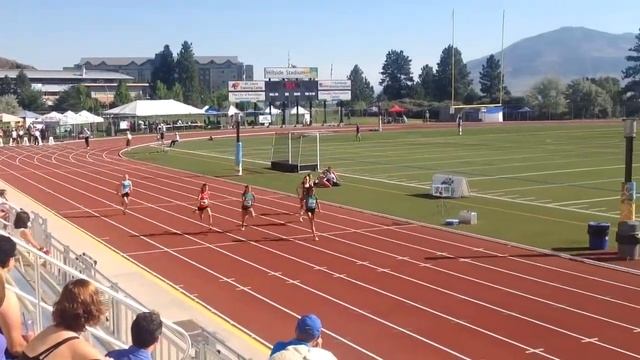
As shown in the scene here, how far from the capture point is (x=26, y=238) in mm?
11195

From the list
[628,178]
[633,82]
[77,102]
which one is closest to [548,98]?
[633,82]

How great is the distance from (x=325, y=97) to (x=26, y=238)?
82813 mm

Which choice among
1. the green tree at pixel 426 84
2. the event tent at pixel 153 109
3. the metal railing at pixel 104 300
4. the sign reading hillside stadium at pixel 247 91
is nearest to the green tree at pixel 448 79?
the green tree at pixel 426 84

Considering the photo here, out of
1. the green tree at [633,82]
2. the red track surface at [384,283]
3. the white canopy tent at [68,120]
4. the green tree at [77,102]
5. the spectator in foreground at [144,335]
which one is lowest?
the red track surface at [384,283]

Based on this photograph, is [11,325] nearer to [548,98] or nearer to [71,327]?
[71,327]

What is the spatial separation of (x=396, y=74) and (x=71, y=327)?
546 ft

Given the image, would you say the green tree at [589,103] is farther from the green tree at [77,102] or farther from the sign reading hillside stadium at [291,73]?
the green tree at [77,102]

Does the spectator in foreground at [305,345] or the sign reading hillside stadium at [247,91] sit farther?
the sign reading hillside stadium at [247,91]

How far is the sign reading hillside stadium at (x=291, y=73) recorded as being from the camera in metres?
91.1

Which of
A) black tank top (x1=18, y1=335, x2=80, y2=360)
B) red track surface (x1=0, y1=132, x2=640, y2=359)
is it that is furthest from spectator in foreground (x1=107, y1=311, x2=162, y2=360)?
red track surface (x1=0, y1=132, x2=640, y2=359)

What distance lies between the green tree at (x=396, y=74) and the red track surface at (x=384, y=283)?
145 metres

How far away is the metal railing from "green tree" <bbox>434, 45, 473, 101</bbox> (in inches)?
5280

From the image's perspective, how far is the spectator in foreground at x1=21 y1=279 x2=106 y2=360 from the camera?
422 cm

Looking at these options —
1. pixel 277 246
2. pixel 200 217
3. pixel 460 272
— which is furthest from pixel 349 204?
pixel 460 272
